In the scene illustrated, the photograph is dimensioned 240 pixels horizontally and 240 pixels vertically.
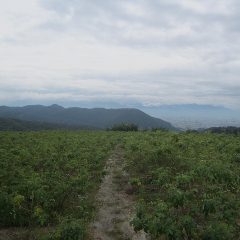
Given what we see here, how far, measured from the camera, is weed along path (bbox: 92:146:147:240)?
12234 millimetres

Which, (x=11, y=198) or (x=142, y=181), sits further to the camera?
(x=142, y=181)

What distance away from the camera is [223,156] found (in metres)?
23.6

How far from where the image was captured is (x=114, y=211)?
14.7 m

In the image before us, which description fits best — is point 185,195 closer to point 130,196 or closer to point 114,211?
point 114,211

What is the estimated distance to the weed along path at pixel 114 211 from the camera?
12234mm

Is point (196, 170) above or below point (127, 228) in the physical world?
above

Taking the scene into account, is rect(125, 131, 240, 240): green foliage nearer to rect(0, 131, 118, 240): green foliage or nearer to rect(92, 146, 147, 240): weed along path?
rect(92, 146, 147, 240): weed along path

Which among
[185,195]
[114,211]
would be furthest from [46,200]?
[185,195]

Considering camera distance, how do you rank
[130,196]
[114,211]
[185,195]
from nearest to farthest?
[185,195] < [114,211] < [130,196]

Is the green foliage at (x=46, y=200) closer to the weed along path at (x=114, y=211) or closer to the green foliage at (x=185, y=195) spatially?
the weed along path at (x=114, y=211)

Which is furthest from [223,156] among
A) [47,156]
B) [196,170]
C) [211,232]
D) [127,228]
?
[211,232]

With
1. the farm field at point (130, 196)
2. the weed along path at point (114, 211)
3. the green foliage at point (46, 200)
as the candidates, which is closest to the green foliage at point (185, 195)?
the farm field at point (130, 196)

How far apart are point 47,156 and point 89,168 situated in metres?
4.12

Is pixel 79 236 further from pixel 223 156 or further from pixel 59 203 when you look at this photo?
pixel 223 156
